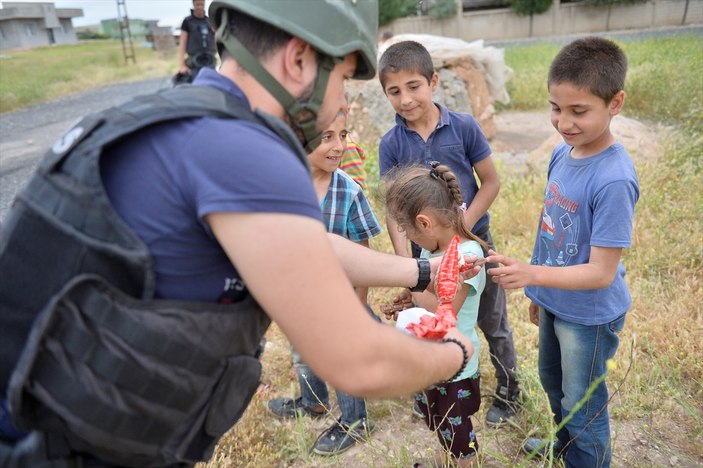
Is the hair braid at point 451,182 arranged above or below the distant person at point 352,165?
above

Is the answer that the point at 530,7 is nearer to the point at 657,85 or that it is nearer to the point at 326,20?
the point at 657,85

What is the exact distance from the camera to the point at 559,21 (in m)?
31.2

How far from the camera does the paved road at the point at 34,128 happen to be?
8.02 m

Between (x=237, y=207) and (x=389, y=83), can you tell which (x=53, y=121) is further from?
(x=237, y=207)

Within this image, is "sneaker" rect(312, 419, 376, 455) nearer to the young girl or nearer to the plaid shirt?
the young girl

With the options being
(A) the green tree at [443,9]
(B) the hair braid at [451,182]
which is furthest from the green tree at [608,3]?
(B) the hair braid at [451,182]

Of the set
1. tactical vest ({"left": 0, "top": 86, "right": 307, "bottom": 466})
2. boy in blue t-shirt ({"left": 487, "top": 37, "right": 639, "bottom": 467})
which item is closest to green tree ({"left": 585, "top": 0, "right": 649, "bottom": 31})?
boy in blue t-shirt ({"left": 487, "top": 37, "right": 639, "bottom": 467})

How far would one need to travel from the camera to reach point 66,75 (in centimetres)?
2159

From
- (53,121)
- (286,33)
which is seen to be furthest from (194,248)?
(53,121)

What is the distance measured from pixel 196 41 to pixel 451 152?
7.82 m

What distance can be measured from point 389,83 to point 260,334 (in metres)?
2.08

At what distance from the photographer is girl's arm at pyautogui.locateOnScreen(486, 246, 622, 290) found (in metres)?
2.04

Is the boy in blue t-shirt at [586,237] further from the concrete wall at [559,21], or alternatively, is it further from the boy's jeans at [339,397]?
the concrete wall at [559,21]

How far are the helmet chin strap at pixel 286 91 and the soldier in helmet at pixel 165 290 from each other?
0.08 m
